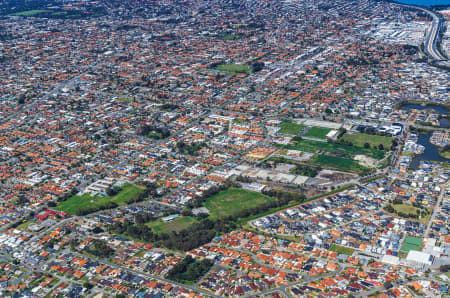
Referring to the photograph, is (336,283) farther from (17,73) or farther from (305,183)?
(17,73)

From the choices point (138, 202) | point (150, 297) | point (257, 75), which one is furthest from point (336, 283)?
point (257, 75)

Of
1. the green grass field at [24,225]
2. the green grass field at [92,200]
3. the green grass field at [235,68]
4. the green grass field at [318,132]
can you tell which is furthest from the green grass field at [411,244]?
the green grass field at [235,68]

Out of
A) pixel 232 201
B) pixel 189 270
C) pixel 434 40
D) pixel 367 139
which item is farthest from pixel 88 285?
pixel 434 40

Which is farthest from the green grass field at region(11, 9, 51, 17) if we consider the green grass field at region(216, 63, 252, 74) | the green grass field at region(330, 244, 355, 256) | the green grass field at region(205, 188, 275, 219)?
the green grass field at region(330, 244, 355, 256)

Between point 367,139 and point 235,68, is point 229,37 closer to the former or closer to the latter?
point 235,68

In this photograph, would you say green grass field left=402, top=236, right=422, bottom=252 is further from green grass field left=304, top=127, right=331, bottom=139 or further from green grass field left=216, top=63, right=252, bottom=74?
green grass field left=216, top=63, right=252, bottom=74
